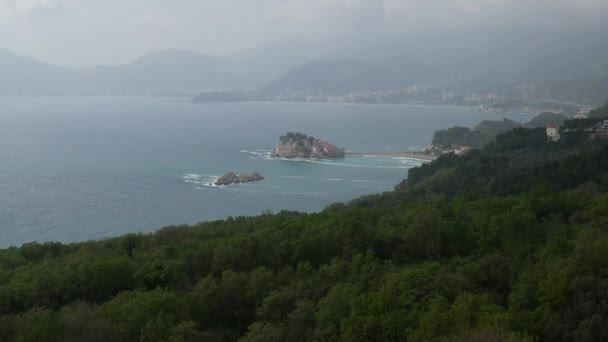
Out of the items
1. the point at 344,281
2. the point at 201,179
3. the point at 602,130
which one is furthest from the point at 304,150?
the point at 344,281

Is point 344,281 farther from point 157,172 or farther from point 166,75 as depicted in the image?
point 166,75

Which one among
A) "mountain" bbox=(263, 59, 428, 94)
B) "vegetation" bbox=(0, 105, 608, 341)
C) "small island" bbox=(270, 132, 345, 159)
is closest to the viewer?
"vegetation" bbox=(0, 105, 608, 341)

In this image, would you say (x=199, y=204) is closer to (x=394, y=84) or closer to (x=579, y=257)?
(x=579, y=257)

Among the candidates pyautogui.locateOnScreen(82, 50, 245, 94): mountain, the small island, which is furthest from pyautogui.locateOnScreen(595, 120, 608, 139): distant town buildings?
pyautogui.locateOnScreen(82, 50, 245, 94): mountain

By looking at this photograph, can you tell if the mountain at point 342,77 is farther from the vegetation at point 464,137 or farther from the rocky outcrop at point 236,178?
the rocky outcrop at point 236,178

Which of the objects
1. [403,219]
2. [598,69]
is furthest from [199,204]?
[598,69]

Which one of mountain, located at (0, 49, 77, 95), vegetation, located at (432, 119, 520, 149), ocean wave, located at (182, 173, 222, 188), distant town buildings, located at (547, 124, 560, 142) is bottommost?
ocean wave, located at (182, 173, 222, 188)

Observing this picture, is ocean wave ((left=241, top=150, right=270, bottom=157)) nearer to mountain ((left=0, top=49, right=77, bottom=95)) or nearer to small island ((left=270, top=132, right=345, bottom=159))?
small island ((left=270, top=132, right=345, bottom=159))
